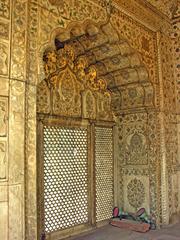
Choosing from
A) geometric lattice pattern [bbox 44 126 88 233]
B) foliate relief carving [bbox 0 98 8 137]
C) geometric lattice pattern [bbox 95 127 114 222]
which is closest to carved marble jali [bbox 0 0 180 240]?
foliate relief carving [bbox 0 98 8 137]

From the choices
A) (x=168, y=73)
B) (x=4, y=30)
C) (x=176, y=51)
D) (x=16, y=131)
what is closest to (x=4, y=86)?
(x=16, y=131)

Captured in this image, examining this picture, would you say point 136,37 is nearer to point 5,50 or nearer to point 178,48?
point 178,48

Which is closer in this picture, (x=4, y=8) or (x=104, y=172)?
(x=4, y=8)

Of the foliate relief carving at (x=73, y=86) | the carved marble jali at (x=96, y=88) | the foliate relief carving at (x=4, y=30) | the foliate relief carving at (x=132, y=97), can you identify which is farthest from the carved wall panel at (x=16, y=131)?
the foliate relief carving at (x=132, y=97)

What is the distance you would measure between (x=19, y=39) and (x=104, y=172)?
2.79 metres

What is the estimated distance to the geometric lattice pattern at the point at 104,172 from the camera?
4.61m

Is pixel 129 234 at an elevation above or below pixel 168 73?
below

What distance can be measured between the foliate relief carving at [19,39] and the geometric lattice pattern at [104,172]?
7.41 ft

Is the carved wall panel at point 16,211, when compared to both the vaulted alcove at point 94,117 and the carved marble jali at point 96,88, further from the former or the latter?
the vaulted alcove at point 94,117

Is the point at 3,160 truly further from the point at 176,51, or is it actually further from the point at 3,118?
the point at 176,51

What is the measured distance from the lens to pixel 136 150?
4.78 m

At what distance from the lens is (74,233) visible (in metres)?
4.08

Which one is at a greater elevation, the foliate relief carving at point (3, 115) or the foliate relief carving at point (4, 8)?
the foliate relief carving at point (4, 8)

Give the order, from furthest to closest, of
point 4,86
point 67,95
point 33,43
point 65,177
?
point 67,95 → point 65,177 → point 33,43 → point 4,86
